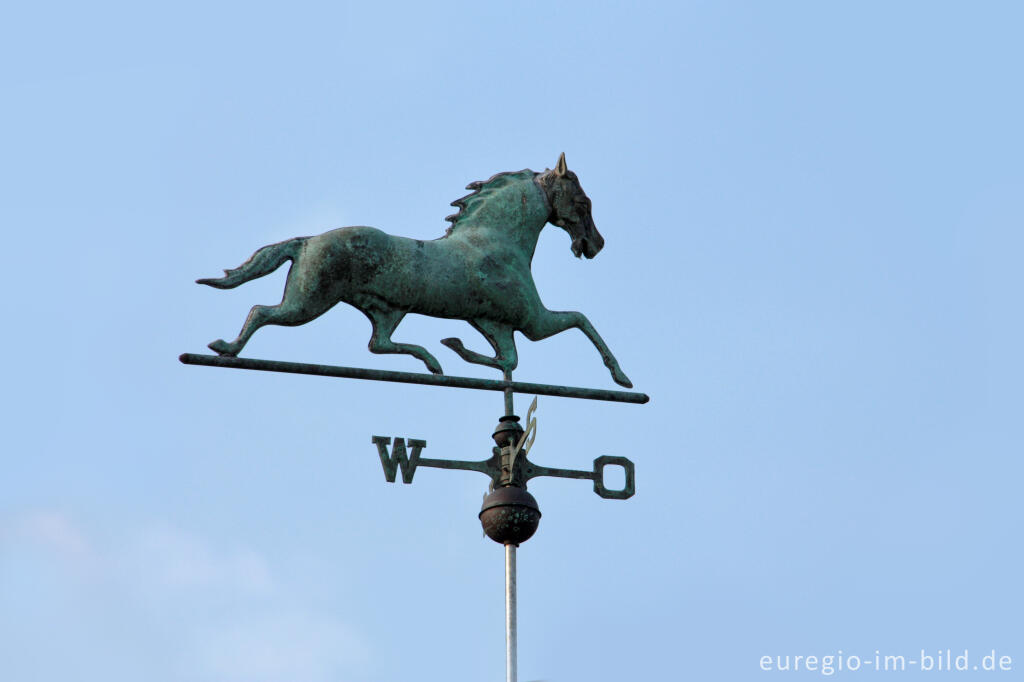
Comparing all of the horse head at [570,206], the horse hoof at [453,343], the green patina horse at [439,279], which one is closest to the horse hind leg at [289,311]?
the green patina horse at [439,279]

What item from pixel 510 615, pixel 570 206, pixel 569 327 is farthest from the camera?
pixel 570 206

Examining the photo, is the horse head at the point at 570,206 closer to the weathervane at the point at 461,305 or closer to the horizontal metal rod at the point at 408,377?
the weathervane at the point at 461,305

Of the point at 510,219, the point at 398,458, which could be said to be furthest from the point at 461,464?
the point at 510,219

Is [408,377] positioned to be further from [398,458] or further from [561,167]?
[561,167]

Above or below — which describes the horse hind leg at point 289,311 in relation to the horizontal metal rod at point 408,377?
above

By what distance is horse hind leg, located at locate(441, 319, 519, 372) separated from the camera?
8.70 metres

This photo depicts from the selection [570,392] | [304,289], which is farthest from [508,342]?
[304,289]

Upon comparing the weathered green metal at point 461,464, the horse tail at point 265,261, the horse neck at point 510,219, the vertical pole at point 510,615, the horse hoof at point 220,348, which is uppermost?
the horse neck at point 510,219

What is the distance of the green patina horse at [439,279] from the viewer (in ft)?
27.9

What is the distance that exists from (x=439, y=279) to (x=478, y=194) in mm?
606

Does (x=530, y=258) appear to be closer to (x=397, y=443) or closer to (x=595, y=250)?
(x=595, y=250)

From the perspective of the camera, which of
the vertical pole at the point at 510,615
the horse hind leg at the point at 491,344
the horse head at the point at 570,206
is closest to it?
the vertical pole at the point at 510,615

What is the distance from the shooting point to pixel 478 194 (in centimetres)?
909

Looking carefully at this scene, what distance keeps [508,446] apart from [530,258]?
101 cm
